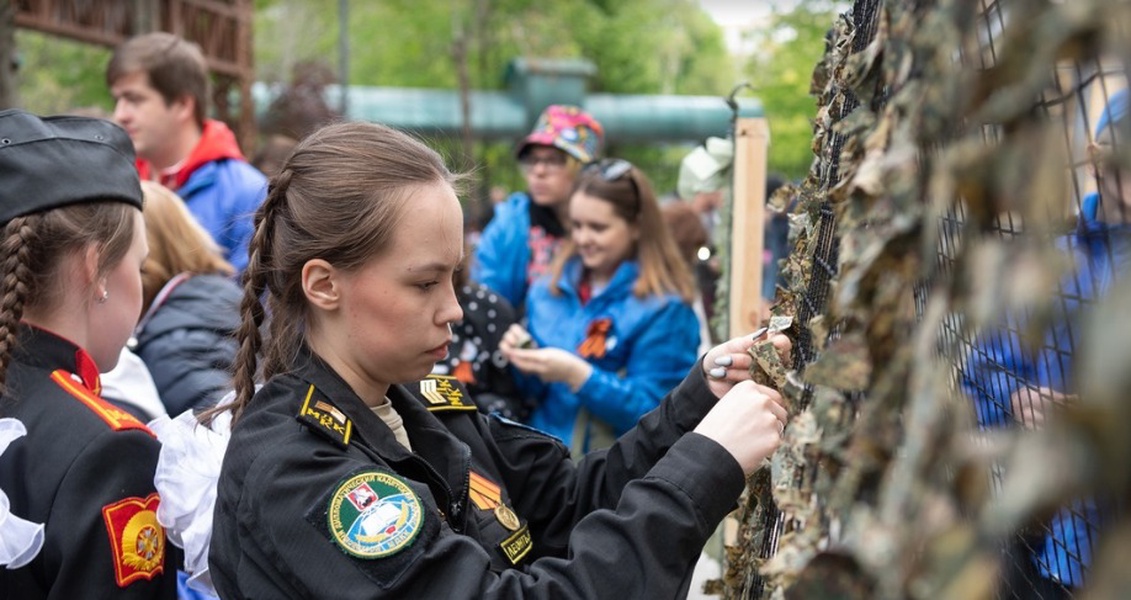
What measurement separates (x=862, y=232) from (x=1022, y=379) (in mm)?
970

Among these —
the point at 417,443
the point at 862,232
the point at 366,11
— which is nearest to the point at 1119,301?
the point at 862,232

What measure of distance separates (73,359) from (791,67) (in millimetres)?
11883

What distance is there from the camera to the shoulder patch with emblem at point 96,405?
210 cm

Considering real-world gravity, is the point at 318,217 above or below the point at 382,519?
above

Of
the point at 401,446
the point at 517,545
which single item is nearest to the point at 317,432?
the point at 401,446

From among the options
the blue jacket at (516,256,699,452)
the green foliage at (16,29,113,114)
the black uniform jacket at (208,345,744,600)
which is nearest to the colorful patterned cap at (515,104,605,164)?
the blue jacket at (516,256,699,452)

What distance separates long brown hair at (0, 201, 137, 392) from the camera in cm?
210

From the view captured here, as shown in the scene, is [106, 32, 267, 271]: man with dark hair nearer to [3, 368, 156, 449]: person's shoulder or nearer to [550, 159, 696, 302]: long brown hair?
[550, 159, 696, 302]: long brown hair

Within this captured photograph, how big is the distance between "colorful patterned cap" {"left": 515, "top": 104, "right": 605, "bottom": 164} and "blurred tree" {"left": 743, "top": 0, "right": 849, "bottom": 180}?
33.3 inches

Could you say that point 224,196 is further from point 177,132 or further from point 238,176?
point 177,132

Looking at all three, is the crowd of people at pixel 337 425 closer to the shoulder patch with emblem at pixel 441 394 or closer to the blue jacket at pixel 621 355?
the shoulder patch with emblem at pixel 441 394

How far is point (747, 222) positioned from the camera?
11.7 ft

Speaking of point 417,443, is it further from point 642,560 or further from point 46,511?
point 46,511

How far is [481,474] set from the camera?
2014mm
